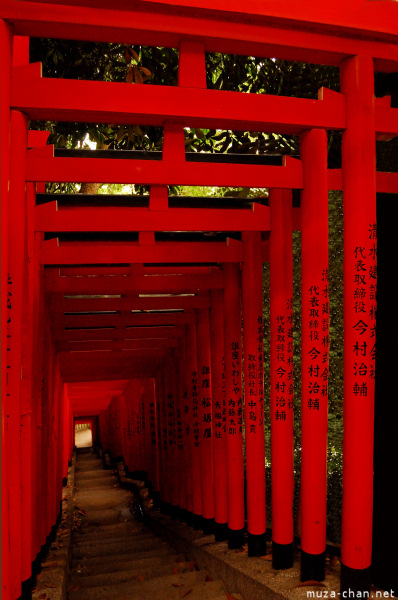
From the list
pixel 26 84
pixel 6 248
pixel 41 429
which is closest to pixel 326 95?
pixel 26 84

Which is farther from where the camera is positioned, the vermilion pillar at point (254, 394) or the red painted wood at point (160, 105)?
the vermilion pillar at point (254, 394)

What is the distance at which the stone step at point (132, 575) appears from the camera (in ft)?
20.0

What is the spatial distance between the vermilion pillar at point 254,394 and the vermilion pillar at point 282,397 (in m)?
0.50

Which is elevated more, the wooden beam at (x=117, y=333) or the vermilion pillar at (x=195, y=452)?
the wooden beam at (x=117, y=333)

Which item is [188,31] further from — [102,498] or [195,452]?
[102,498]

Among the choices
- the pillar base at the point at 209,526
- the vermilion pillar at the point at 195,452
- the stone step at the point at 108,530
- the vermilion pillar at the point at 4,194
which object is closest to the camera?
the vermilion pillar at the point at 4,194

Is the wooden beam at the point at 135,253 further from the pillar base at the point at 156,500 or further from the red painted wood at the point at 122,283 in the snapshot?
the pillar base at the point at 156,500

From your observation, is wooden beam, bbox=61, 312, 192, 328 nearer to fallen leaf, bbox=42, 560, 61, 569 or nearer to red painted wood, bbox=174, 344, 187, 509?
red painted wood, bbox=174, 344, 187, 509

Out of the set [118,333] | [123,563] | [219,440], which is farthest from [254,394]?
[118,333]

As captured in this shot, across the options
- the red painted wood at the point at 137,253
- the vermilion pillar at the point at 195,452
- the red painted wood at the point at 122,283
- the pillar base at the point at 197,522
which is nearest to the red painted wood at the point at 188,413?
the vermilion pillar at the point at 195,452

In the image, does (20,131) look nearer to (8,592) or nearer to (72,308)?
(8,592)

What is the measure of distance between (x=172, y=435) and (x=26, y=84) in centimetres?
773

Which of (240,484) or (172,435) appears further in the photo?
(172,435)

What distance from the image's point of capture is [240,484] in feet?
18.1
